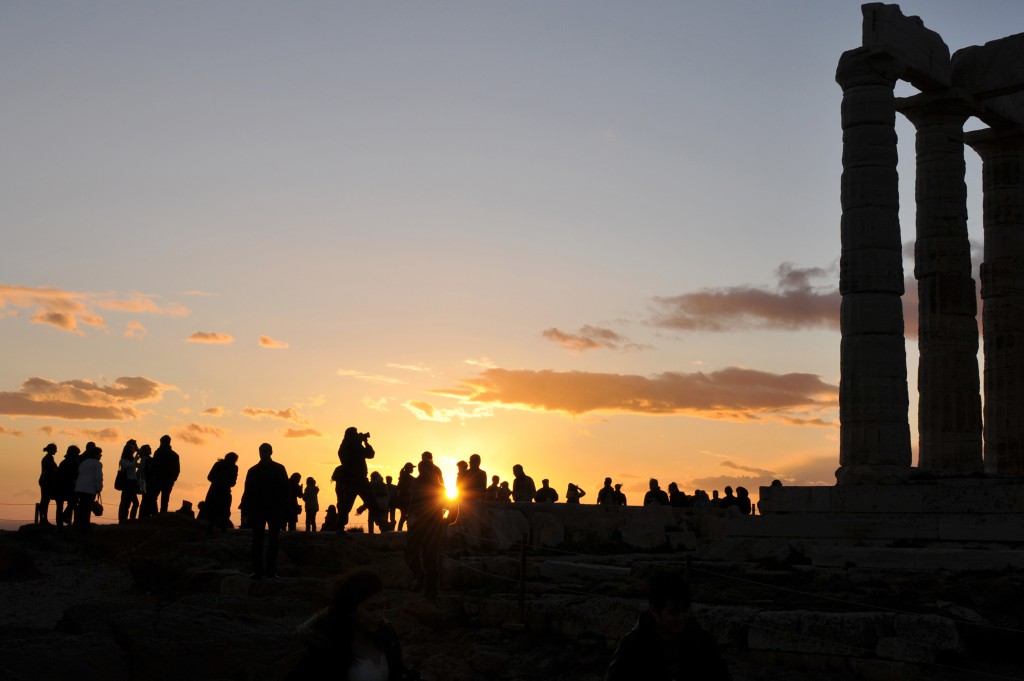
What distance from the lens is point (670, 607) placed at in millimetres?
5980

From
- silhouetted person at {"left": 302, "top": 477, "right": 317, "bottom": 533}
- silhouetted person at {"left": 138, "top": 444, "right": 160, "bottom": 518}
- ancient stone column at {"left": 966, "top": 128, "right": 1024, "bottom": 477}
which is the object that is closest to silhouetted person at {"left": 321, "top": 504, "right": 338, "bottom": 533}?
silhouetted person at {"left": 302, "top": 477, "right": 317, "bottom": 533}

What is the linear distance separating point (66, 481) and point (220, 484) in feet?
11.0

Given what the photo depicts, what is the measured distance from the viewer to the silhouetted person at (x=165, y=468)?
71.4 feet

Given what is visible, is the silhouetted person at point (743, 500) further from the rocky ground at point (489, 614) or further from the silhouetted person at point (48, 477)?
the silhouetted person at point (48, 477)

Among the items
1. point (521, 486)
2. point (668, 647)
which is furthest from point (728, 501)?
point (668, 647)

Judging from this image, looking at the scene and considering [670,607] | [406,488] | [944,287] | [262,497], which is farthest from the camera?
[944,287]

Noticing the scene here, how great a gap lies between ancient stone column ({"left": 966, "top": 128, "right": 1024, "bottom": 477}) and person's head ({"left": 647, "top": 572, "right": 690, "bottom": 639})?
68.5ft

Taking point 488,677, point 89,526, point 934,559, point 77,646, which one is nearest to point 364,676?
point 77,646

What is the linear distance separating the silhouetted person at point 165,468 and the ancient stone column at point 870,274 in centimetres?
1226

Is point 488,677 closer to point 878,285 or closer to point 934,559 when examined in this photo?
point 934,559

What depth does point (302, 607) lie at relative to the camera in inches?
566

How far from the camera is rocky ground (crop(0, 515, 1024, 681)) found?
11398 millimetres

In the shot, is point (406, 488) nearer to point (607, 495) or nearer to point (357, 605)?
point (607, 495)

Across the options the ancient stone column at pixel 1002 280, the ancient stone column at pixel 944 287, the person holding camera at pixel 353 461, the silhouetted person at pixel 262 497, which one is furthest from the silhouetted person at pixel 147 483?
the ancient stone column at pixel 1002 280
